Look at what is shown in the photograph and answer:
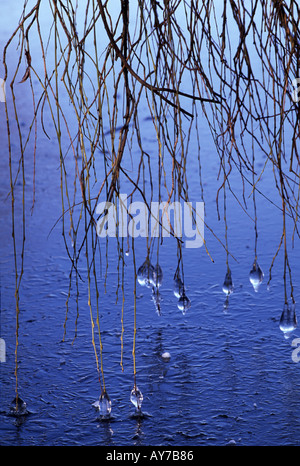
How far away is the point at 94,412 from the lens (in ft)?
5.46

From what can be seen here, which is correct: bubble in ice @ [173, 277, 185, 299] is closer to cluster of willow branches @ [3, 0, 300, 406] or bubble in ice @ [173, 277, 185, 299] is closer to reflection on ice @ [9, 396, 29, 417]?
cluster of willow branches @ [3, 0, 300, 406]

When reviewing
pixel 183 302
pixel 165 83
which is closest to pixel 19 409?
pixel 183 302

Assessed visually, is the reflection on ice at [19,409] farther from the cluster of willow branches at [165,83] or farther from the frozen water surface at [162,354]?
the cluster of willow branches at [165,83]

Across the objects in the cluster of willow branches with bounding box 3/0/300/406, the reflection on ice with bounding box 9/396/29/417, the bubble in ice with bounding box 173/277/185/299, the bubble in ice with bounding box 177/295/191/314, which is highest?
the cluster of willow branches with bounding box 3/0/300/406

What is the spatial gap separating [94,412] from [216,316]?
0.61 meters

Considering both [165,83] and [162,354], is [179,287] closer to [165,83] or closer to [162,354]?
[165,83]

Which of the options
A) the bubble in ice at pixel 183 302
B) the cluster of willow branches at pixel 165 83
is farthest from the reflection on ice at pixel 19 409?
the bubble in ice at pixel 183 302

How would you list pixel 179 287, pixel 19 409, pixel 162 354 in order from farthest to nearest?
1. pixel 162 354
2. pixel 19 409
3. pixel 179 287

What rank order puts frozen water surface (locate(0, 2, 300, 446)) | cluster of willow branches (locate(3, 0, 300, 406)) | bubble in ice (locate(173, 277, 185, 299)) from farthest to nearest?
1. frozen water surface (locate(0, 2, 300, 446))
2. bubble in ice (locate(173, 277, 185, 299))
3. cluster of willow branches (locate(3, 0, 300, 406))

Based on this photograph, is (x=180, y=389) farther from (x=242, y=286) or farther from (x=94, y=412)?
(x=242, y=286)

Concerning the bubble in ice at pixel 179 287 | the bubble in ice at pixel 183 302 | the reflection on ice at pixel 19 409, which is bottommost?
the reflection on ice at pixel 19 409

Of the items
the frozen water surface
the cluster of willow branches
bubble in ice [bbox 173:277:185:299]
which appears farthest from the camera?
the frozen water surface

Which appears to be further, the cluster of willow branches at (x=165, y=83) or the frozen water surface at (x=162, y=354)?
the frozen water surface at (x=162, y=354)

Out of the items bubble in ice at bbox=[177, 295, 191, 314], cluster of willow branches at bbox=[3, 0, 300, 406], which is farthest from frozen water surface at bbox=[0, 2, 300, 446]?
cluster of willow branches at bbox=[3, 0, 300, 406]
